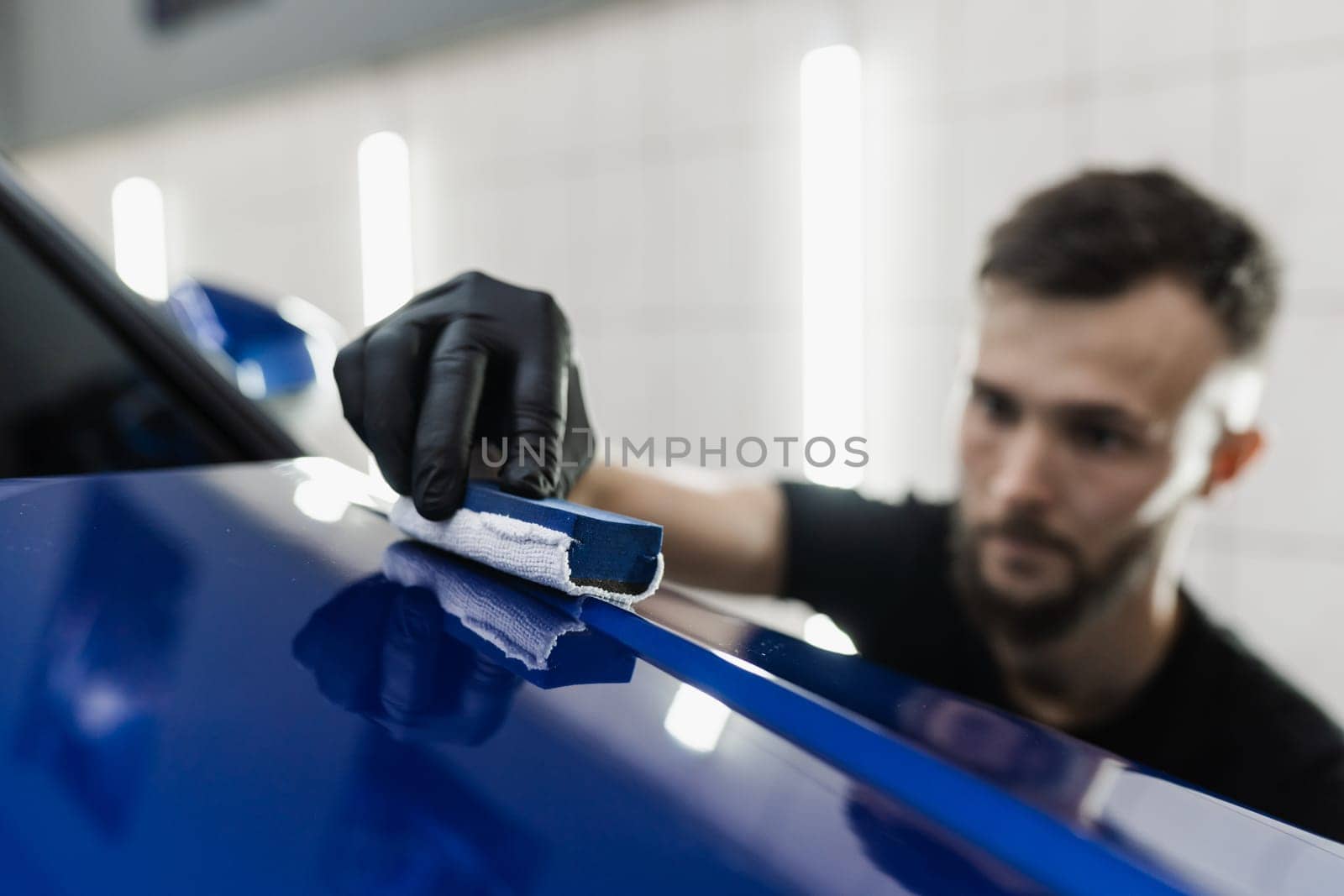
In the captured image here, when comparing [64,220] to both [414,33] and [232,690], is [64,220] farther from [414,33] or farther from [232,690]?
[414,33]

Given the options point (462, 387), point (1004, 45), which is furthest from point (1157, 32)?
point (462, 387)

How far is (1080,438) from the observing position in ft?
4.14

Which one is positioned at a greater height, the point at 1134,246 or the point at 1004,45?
the point at 1004,45

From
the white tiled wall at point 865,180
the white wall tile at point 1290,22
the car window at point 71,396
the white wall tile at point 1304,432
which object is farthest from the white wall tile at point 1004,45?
the car window at point 71,396

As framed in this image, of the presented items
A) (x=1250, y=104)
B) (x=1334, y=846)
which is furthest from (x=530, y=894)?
(x=1250, y=104)

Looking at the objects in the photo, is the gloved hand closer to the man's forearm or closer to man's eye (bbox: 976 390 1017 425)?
the man's forearm

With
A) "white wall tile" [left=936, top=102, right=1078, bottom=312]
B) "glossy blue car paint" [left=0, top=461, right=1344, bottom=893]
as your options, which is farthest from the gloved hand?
"white wall tile" [left=936, top=102, right=1078, bottom=312]

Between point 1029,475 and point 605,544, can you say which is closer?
point 605,544

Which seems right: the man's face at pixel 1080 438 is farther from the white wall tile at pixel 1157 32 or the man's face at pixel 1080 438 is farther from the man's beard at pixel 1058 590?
the white wall tile at pixel 1157 32

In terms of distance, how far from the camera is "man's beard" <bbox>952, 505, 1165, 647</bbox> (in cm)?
129

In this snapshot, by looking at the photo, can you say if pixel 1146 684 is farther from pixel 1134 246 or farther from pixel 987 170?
pixel 987 170

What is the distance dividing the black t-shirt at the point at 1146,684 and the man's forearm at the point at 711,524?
0.12 feet

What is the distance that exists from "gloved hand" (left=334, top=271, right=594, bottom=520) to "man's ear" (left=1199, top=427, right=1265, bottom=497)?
1.12 m

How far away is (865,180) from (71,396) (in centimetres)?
204
